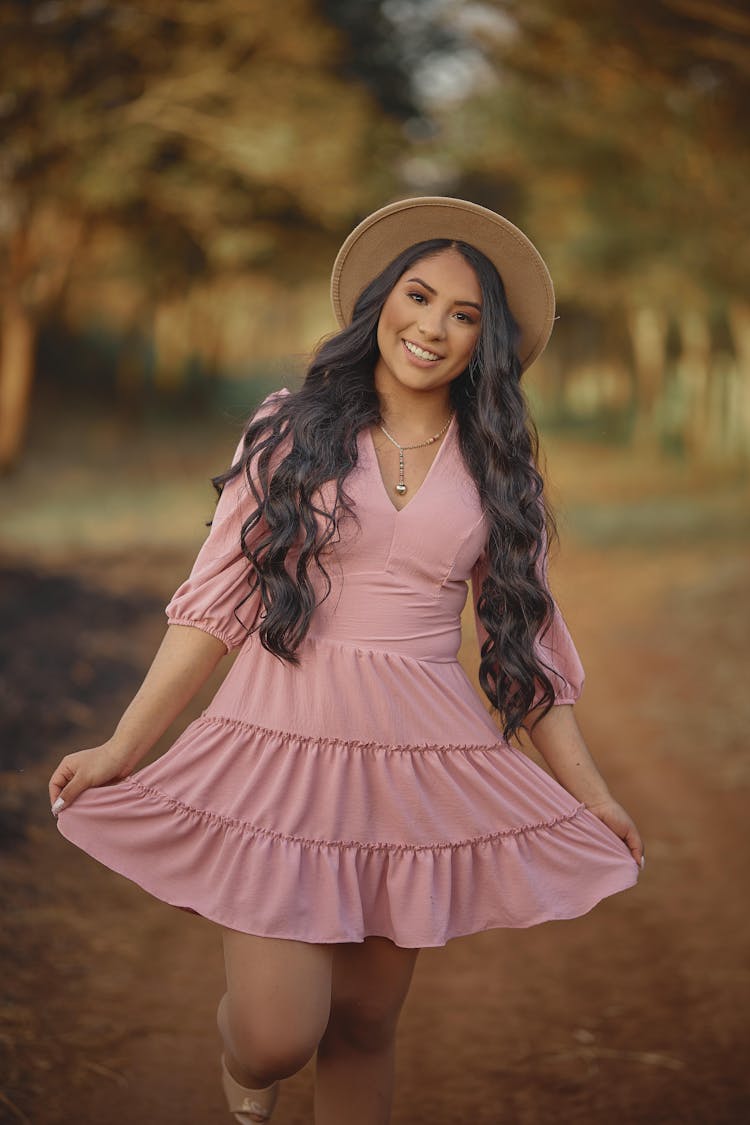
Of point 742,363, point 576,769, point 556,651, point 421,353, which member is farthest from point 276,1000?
point 742,363

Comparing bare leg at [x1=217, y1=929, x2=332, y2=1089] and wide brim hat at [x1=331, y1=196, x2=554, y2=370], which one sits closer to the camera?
bare leg at [x1=217, y1=929, x2=332, y2=1089]

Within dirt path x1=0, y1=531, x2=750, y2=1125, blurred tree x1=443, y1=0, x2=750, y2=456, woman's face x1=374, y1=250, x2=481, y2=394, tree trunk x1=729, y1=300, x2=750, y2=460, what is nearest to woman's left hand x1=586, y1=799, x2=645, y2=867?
woman's face x1=374, y1=250, x2=481, y2=394

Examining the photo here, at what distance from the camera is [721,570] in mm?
10391

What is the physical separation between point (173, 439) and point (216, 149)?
9.86 ft

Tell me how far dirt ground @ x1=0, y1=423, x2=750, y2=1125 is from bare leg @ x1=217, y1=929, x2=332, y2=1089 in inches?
46.9

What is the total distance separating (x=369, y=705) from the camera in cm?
233

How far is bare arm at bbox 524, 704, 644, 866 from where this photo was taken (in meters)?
2.53

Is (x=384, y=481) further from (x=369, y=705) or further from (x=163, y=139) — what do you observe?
(x=163, y=139)

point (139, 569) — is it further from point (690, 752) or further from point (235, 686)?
point (235, 686)

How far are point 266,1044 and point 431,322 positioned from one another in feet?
4.38

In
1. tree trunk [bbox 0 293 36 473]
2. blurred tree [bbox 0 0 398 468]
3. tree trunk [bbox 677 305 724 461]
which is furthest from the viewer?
tree trunk [bbox 677 305 724 461]

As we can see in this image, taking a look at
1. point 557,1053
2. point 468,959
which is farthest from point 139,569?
point 557,1053

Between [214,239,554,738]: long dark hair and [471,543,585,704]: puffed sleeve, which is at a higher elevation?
[214,239,554,738]: long dark hair

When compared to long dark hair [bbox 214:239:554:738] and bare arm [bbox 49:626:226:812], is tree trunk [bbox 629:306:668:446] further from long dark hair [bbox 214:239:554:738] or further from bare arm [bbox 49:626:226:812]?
bare arm [bbox 49:626:226:812]
